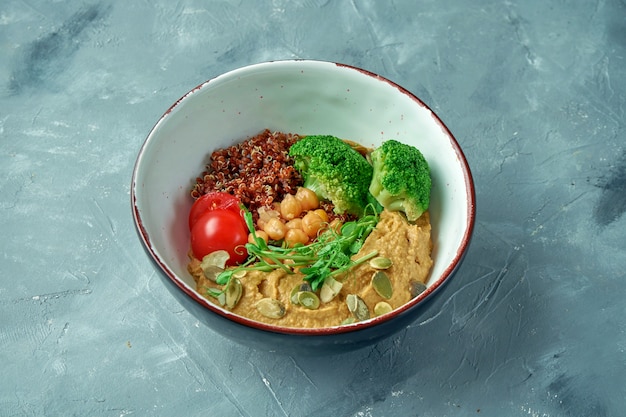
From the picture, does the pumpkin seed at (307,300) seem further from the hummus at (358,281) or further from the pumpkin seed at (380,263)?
the pumpkin seed at (380,263)

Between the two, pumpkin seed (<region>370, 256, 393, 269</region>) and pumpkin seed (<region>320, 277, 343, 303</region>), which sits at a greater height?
pumpkin seed (<region>370, 256, 393, 269</region>)

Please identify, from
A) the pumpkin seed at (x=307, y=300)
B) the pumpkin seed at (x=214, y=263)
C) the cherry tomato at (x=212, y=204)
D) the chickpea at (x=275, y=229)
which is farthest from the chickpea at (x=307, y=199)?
the pumpkin seed at (x=307, y=300)

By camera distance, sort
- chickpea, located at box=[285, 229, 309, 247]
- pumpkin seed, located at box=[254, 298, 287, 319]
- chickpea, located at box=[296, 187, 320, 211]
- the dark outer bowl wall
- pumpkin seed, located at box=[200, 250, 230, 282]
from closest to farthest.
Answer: the dark outer bowl wall
pumpkin seed, located at box=[254, 298, 287, 319]
pumpkin seed, located at box=[200, 250, 230, 282]
chickpea, located at box=[285, 229, 309, 247]
chickpea, located at box=[296, 187, 320, 211]

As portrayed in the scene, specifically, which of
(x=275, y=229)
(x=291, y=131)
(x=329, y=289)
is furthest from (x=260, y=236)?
(x=291, y=131)

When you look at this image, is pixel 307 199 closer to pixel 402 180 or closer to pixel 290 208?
pixel 290 208

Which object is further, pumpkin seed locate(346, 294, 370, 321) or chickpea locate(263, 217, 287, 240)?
chickpea locate(263, 217, 287, 240)

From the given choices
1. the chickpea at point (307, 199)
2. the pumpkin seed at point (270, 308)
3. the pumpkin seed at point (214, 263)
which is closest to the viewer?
the pumpkin seed at point (270, 308)

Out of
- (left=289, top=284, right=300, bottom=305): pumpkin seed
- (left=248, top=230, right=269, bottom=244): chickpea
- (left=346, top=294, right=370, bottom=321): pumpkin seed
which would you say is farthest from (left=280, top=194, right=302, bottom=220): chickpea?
(left=346, top=294, right=370, bottom=321): pumpkin seed

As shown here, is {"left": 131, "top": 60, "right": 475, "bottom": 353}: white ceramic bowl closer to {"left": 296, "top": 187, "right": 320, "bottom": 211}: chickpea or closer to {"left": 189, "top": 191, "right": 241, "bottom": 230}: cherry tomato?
{"left": 189, "top": 191, "right": 241, "bottom": 230}: cherry tomato
